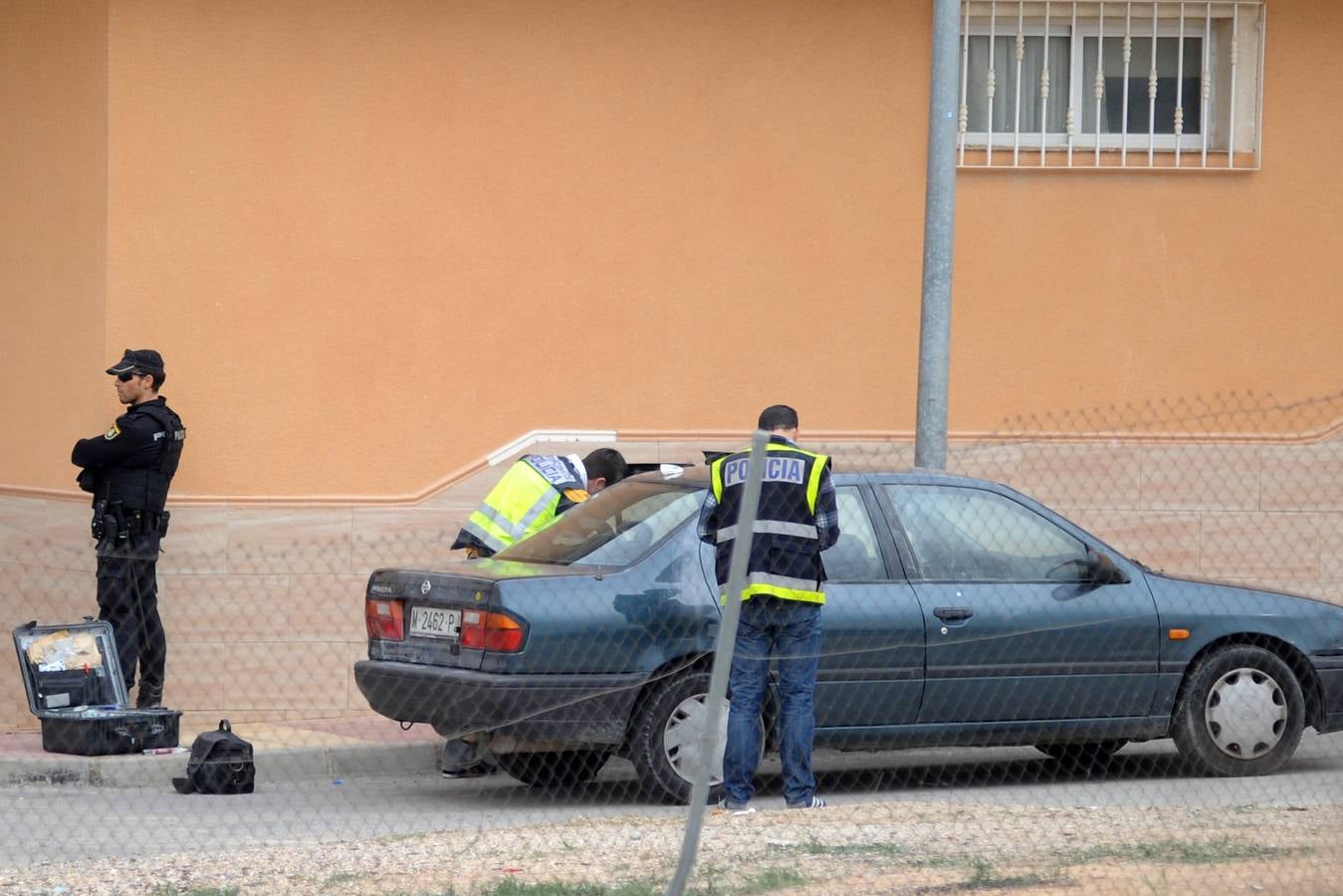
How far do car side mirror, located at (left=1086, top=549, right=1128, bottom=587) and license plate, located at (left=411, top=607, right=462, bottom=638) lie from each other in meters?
2.88

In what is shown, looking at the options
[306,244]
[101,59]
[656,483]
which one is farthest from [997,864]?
[101,59]

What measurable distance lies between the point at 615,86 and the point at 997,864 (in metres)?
6.68

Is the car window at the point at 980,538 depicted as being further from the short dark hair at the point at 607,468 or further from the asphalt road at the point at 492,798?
the short dark hair at the point at 607,468

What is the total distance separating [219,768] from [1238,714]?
4789 mm

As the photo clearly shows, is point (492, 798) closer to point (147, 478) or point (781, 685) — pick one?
point (781, 685)

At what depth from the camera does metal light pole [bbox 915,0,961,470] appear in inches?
391

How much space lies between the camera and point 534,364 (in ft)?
38.2

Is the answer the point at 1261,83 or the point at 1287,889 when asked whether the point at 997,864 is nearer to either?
the point at 1287,889

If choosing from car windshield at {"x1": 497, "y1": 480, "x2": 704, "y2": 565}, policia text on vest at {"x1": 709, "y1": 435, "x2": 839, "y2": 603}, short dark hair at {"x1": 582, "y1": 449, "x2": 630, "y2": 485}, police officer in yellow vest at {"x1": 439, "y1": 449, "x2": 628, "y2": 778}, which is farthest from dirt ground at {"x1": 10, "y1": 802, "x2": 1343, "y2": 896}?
short dark hair at {"x1": 582, "y1": 449, "x2": 630, "y2": 485}

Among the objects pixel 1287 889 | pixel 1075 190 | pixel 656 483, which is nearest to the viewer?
pixel 1287 889

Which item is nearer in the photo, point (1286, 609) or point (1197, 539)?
point (1286, 609)

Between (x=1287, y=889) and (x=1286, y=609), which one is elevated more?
(x=1286, y=609)

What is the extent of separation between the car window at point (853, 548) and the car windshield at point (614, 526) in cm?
64

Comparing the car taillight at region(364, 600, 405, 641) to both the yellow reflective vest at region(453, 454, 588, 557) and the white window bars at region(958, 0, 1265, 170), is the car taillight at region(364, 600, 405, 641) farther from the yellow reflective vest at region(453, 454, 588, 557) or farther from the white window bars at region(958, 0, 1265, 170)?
the white window bars at region(958, 0, 1265, 170)
